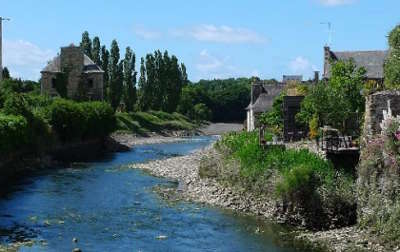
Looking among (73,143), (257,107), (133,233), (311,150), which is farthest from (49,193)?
(257,107)

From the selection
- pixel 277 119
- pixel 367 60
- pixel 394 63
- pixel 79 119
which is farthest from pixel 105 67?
pixel 394 63

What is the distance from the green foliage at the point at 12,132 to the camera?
57.0m

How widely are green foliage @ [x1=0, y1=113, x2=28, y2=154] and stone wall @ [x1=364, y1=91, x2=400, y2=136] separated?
32.6 metres

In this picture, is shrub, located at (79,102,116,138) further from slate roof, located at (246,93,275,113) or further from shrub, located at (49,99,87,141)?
slate roof, located at (246,93,275,113)

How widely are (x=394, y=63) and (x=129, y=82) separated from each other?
267 feet

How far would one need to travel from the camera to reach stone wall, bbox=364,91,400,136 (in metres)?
35.0

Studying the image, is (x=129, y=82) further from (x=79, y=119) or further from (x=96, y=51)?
(x=79, y=119)

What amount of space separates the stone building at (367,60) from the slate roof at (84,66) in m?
43.9

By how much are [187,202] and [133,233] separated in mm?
9975

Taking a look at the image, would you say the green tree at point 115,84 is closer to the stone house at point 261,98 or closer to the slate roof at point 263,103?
the stone house at point 261,98

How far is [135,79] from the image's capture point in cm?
12525

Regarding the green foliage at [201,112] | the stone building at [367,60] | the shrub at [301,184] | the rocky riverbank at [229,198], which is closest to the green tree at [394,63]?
the shrub at [301,184]

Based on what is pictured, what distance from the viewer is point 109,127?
96438mm

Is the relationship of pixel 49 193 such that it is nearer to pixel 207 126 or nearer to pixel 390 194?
pixel 390 194
